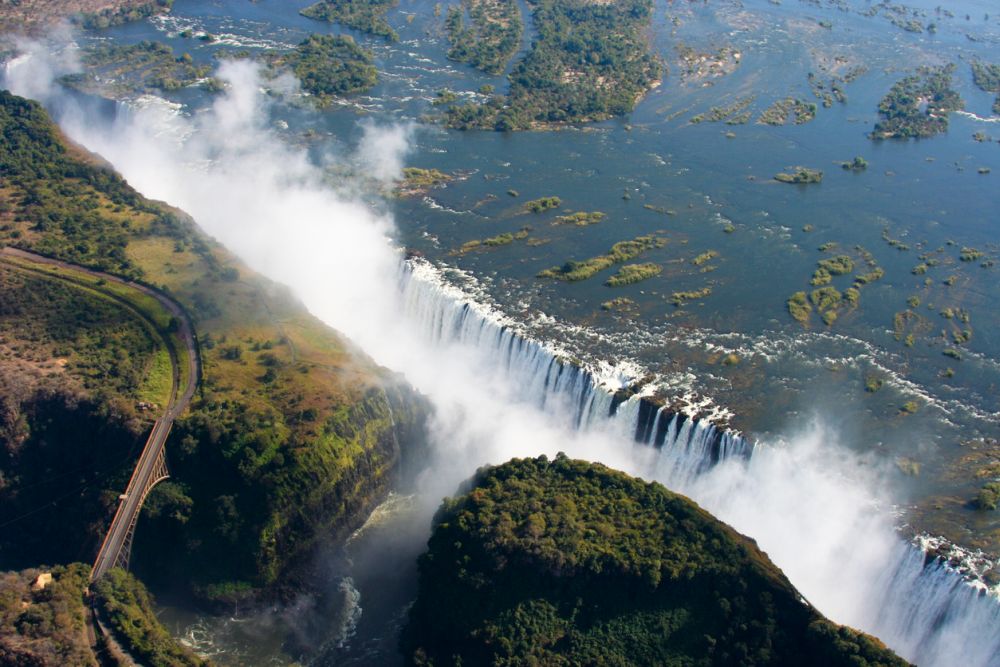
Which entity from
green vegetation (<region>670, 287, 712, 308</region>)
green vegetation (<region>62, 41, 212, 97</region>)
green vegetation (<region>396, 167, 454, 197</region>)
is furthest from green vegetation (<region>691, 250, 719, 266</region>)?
green vegetation (<region>62, 41, 212, 97</region>)

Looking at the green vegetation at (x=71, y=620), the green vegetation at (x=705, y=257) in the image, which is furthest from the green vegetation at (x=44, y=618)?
A: the green vegetation at (x=705, y=257)

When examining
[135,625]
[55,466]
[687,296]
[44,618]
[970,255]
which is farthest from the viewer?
[970,255]

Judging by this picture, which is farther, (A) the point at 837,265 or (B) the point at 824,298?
(A) the point at 837,265

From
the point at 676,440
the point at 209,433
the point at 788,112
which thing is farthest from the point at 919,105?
the point at 209,433

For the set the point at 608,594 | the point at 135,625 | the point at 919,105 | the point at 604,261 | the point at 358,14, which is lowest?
the point at 135,625

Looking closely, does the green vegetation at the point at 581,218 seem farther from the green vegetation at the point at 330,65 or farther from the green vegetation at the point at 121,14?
the green vegetation at the point at 121,14

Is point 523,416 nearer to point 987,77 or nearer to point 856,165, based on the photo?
point 856,165

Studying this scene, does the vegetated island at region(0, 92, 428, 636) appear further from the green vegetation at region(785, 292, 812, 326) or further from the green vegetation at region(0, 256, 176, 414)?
the green vegetation at region(785, 292, 812, 326)
